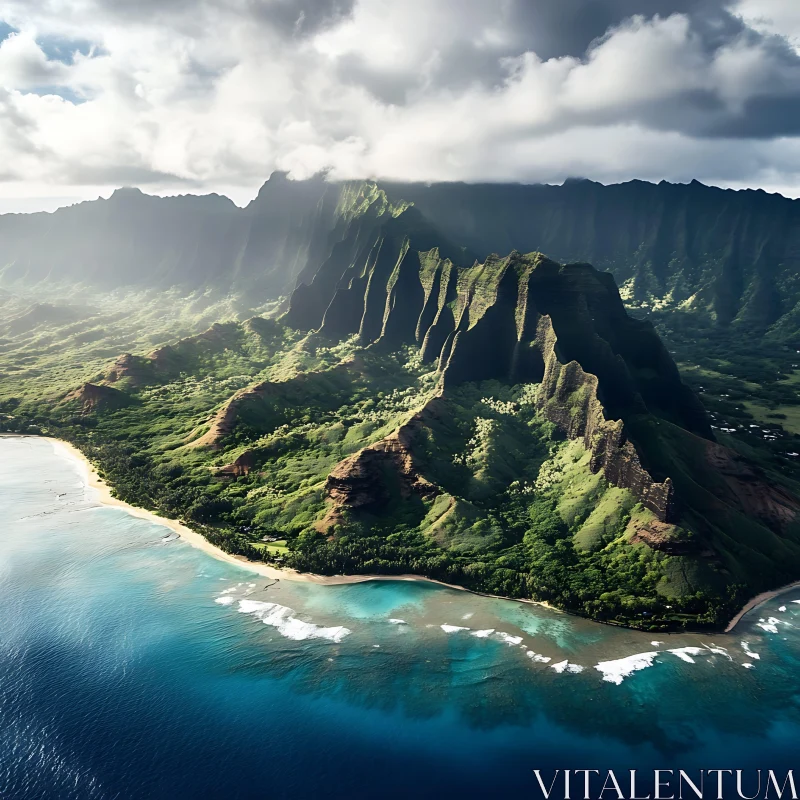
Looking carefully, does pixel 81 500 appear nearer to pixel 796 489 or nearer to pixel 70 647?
pixel 70 647

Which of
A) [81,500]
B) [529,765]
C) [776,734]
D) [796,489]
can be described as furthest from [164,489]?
[796,489]

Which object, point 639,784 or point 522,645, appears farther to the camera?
point 522,645

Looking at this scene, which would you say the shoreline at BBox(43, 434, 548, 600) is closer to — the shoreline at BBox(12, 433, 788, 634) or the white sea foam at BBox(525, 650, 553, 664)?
the shoreline at BBox(12, 433, 788, 634)

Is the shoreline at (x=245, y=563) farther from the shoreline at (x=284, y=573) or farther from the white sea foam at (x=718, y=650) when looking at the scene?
the white sea foam at (x=718, y=650)

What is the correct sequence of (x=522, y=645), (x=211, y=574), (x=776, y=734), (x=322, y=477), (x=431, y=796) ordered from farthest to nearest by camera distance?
(x=322, y=477)
(x=211, y=574)
(x=522, y=645)
(x=776, y=734)
(x=431, y=796)

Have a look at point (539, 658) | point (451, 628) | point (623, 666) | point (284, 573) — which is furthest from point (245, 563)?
point (623, 666)

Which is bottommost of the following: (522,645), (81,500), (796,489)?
(81,500)

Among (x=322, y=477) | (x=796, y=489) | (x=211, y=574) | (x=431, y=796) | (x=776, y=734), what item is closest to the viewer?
(x=431, y=796)
